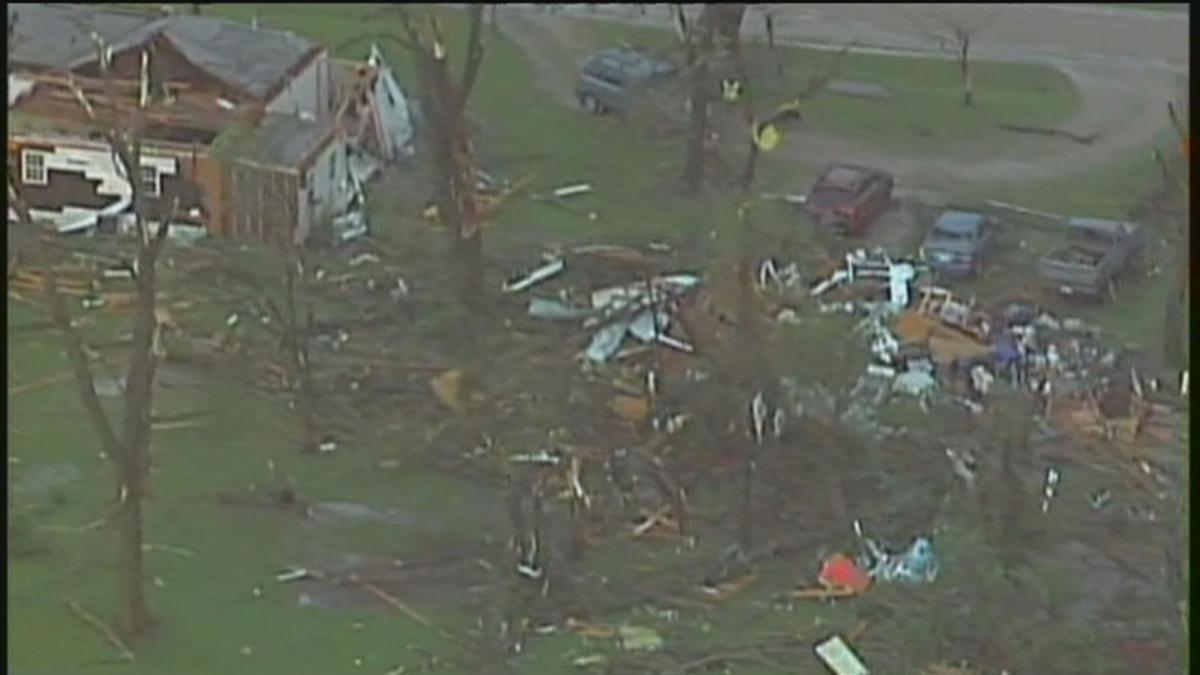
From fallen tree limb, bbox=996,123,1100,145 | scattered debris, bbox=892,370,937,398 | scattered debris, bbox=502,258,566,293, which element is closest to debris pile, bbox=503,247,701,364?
scattered debris, bbox=502,258,566,293

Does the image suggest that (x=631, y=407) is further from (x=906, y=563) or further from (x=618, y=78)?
(x=618, y=78)

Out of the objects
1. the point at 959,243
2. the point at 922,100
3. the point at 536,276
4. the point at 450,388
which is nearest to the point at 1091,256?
the point at 959,243

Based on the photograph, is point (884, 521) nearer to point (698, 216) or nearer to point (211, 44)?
point (698, 216)

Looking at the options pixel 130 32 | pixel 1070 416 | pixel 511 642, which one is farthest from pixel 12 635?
pixel 1070 416

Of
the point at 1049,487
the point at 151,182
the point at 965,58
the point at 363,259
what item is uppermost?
the point at 965,58

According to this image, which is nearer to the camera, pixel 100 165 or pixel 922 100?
pixel 100 165

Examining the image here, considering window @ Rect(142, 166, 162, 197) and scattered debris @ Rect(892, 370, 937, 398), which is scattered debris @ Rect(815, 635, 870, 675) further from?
window @ Rect(142, 166, 162, 197)
